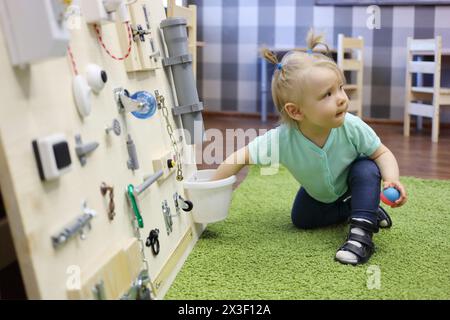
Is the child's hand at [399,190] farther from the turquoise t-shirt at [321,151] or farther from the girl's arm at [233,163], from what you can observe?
the girl's arm at [233,163]

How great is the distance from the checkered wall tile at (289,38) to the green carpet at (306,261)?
206 cm

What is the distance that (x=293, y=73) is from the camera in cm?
108

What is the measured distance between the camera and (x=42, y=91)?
61 cm

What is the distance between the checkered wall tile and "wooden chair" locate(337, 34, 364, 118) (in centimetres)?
22

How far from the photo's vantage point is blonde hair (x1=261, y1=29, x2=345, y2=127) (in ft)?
Result: 3.51

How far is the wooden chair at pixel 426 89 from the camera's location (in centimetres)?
268

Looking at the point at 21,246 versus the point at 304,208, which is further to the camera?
the point at 304,208

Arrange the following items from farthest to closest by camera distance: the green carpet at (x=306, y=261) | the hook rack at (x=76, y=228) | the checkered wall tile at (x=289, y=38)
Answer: the checkered wall tile at (x=289, y=38) → the green carpet at (x=306, y=261) → the hook rack at (x=76, y=228)

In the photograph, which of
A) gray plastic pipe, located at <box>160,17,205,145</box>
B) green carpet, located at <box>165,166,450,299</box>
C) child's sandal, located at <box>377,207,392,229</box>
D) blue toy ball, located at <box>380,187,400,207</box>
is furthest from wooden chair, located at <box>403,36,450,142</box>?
gray plastic pipe, located at <box>160,17,205,145</box>

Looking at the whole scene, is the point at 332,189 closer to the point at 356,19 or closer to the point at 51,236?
the point at 51,236

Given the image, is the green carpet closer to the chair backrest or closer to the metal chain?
the metal chain

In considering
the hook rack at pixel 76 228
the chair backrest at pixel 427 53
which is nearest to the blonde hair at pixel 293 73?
the hook rack at pixel 76 228
